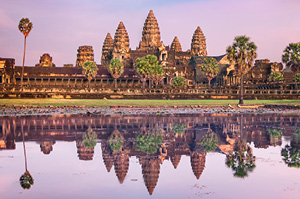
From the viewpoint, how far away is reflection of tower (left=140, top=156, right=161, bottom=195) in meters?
12.5

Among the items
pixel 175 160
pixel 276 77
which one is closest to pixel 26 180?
pixel 175 160

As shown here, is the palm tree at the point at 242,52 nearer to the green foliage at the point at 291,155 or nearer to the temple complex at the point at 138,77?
the temple complex at the point at 138,77

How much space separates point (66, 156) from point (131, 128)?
995 centimetres

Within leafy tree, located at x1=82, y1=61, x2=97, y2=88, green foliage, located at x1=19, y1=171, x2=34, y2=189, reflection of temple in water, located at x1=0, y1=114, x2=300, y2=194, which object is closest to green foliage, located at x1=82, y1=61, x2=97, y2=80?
leafy tree, located at x1=82, y1=61, x2=97, y2=88

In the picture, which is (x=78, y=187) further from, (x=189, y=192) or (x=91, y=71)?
(x=91, y=71)

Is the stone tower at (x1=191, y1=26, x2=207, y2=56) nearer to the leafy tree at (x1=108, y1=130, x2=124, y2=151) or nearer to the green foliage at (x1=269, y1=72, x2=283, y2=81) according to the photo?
the green foliage at (x1=269, y1=72, x2=283, y2=81)

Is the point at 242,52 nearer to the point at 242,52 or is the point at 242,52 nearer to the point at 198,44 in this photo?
the point at 242,52

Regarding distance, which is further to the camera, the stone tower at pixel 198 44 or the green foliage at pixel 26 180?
the stone tower at pixel 198 44

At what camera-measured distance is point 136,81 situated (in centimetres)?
13112

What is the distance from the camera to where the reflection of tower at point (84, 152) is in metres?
16.6

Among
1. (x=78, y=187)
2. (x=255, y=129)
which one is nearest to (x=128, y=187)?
(x=78, y=187)

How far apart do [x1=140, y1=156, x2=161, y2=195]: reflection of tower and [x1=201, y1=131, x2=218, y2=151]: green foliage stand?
3.21 meters

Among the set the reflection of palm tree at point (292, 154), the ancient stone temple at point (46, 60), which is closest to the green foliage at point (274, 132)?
the reflection of palm tree at point (292, 154)

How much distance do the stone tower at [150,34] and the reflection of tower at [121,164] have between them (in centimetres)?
16066
